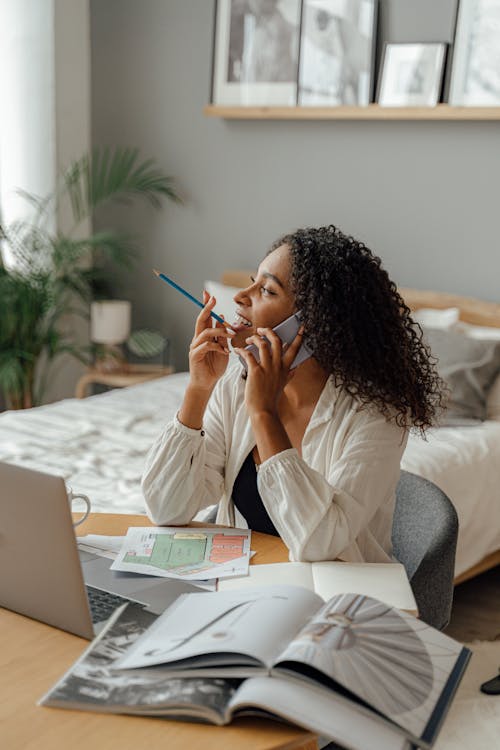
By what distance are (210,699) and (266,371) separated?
64 cm

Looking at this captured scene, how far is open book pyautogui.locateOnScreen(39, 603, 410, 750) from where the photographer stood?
93 centimetres

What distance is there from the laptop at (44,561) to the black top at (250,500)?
1.42 feet

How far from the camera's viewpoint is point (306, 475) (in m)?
1.45

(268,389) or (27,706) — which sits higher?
(268,389)

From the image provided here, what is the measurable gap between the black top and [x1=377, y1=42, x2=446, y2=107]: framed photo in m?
2.19

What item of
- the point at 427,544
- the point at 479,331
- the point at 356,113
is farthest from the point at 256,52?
the point at 427,544

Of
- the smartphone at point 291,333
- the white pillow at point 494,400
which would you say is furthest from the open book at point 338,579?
the white pillow at point 494,400

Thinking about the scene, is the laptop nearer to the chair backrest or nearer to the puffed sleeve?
the puffed sleeve

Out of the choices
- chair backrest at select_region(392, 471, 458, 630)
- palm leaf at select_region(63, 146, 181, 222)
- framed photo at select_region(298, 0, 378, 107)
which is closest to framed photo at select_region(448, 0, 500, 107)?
framed photo at select_region(298, 0, 378, 107)

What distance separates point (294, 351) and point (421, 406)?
0.24 metres

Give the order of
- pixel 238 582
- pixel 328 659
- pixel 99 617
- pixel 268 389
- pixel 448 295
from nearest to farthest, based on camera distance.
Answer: pixel 328 659
pixel 99 617
pixel 238 582
pixel 268 389
pixel 448 295

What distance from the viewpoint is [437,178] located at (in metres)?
3.55

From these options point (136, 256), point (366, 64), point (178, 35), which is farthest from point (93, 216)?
point (366, 64)

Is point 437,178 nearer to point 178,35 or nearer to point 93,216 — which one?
point 178,35
